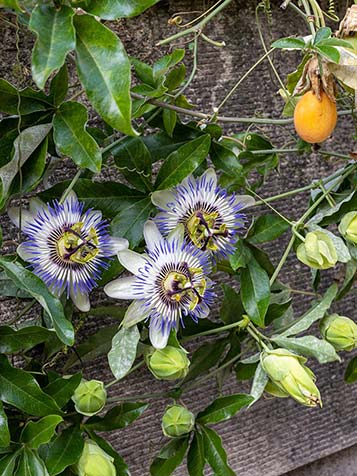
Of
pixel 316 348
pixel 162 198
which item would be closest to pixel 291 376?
pixel 316 348

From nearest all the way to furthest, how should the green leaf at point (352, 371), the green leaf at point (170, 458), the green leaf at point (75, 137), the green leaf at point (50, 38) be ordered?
1. the green leaf at point (50, 38)
2. the green leaf at point (75, 137)
3. the green leaf at point (170, 458)
4. the green leaf at point (352, 371)

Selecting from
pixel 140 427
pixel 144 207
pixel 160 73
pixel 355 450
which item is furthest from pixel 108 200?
pixel 355 450

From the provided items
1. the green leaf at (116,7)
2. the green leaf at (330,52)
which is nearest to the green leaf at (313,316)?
the green leaf at (330,52)

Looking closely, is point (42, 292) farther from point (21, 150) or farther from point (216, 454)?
point (216, 454)

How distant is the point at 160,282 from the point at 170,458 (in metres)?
0.26

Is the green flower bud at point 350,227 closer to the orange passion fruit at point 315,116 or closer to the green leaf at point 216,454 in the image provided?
the orange passion fruit at point 315,116

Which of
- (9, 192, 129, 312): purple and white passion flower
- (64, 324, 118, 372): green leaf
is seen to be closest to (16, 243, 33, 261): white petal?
(9, 192, 129, 312): purple and white passion flower

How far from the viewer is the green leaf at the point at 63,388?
2.51ft

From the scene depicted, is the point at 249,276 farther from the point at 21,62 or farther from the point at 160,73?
the point at 21,62

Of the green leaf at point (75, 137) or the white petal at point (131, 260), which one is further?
the white petal at point (131, 260)

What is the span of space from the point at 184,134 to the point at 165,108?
0.05 meters

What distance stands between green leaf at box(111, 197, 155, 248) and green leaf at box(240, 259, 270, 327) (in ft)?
0.55

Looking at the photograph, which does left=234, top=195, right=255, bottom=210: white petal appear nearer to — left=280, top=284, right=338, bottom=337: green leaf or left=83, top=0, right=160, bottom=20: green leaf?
left=280, top=284, right=338, bottom=337: green leaf

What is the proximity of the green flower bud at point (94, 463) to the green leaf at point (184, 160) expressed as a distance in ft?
1.10
